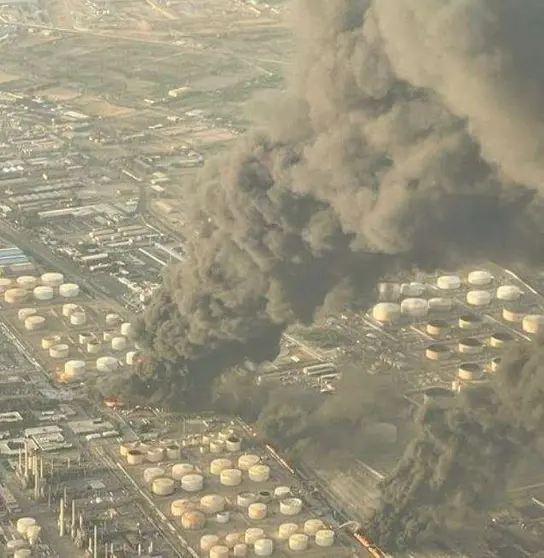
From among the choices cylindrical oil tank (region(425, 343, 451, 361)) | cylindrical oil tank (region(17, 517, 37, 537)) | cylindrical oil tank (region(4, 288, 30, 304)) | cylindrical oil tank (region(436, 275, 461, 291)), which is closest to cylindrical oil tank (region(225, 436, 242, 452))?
cylindrical oil tank (region(17, 517, 37, 537))

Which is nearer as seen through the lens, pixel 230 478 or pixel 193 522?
pixel 193 522

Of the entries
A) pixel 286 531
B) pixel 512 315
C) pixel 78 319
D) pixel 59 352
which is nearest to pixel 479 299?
pixel 512 315

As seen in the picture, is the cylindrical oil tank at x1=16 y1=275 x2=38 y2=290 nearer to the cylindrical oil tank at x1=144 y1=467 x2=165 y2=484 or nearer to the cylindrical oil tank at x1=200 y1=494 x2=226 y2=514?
the cylindrical oil tank at x1=144 y1=467 x2=165 y2=484

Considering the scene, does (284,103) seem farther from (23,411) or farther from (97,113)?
(97,113)

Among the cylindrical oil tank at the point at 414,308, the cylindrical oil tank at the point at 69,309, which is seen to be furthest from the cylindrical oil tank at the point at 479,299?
the cylindrical oil tank at the point at 69,309

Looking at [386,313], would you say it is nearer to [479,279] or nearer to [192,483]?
[479,279]

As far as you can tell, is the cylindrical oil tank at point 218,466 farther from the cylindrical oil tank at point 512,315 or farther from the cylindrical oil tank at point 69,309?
the cylindrical oil tank at point 512,315

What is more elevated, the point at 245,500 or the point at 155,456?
the point at 245,500
